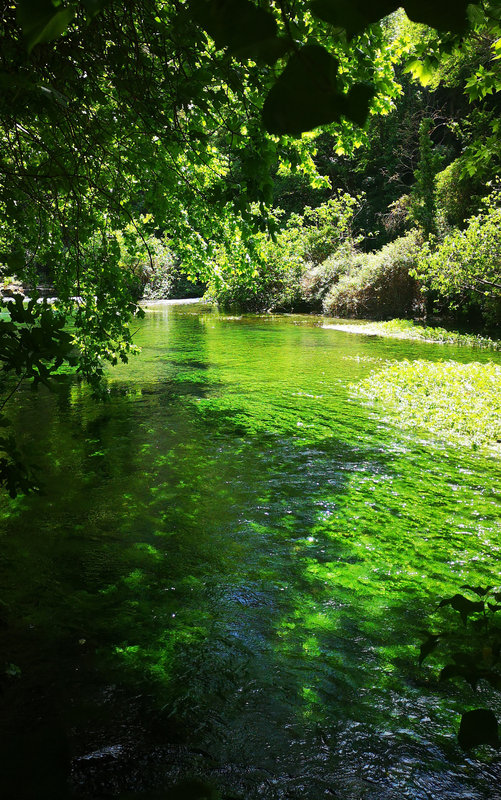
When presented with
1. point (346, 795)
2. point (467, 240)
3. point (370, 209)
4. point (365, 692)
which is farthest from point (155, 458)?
point (370, 209)

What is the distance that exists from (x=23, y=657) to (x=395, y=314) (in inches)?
836

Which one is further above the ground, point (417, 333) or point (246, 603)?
point (417, 333)

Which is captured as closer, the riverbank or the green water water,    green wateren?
the green water water,    green wateren

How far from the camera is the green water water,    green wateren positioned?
2555 millimetres

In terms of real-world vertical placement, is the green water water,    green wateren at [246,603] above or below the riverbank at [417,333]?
below

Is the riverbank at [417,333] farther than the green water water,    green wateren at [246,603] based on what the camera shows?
Yes

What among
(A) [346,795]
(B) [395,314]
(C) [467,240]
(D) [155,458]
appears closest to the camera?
(A) [346,795]

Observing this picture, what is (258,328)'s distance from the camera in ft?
68.0

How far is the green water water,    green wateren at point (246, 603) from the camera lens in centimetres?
255

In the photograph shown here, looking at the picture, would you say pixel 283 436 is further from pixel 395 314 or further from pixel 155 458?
pixel 395 314

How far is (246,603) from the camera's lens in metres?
3.78

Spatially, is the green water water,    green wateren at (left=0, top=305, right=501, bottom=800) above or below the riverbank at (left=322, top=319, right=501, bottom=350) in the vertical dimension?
below

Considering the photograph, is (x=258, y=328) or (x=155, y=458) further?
(x=258, y=328)

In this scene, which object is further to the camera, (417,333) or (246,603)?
(417,333)
